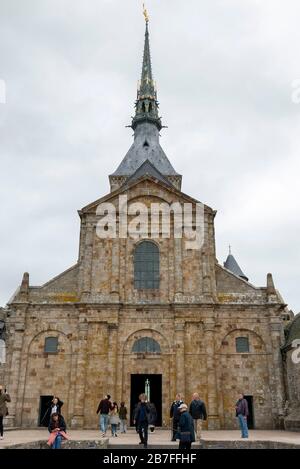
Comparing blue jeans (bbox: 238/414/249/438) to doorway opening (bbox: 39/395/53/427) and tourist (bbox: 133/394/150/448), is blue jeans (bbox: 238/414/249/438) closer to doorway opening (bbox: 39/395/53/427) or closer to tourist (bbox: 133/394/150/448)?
tourist (bbox: 133/394/150/448)

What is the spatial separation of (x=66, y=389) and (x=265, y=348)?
10.8 metres

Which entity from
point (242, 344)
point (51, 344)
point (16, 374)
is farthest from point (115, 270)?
Answer: point (242, 344)

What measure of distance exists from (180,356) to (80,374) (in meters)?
5.29

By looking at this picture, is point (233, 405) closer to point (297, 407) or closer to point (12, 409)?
point (297, 407)

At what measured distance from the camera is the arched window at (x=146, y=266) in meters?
26.5

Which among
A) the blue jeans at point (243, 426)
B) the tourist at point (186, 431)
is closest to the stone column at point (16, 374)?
the blue jeans at point (243, 426)

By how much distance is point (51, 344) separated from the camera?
2530 cm

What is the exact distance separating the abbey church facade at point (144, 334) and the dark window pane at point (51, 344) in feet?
0.19

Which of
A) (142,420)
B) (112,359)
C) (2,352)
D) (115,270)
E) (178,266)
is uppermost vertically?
(178,266)

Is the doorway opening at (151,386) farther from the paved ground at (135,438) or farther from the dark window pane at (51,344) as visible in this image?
the dark window pane at (51,344)

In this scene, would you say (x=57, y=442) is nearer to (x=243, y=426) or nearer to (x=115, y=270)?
(x=243, y=426)
